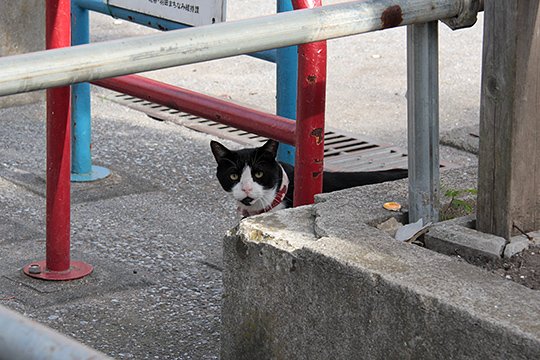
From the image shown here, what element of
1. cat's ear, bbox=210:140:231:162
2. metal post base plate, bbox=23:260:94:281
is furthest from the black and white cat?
metal post base plate, bbox=23:260:94:281

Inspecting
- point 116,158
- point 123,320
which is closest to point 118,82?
point 116,158

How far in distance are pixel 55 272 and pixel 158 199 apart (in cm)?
90

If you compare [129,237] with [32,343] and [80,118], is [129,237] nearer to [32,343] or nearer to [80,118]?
[80,118]

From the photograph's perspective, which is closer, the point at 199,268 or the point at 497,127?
the point at 497,127

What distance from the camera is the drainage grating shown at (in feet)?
14.8

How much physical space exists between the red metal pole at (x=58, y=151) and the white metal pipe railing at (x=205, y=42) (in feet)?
4.03

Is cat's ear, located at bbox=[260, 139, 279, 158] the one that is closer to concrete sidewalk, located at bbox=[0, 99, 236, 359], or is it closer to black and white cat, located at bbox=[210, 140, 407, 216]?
black and white cat, located at bbox=[210, 140, 407, 216]

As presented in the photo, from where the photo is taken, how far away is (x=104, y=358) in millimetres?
771

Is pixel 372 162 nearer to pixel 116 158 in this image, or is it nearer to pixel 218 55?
pixel 116 158

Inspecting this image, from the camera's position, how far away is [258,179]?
11.4 ft

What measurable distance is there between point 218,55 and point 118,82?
6.26 ft

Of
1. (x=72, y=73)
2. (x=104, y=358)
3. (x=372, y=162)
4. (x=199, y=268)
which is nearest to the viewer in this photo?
(x=104, y=358)

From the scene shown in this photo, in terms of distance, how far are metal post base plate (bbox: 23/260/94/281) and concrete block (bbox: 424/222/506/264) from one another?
4.53 feet

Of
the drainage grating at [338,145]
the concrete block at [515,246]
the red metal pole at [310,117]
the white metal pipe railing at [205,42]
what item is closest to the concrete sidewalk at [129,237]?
the drainage grating at [338,145]
